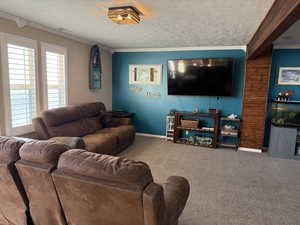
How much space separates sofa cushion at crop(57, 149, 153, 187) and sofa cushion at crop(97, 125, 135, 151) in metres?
2.71

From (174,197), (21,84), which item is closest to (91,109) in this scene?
(21,84)

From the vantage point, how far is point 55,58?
12.7 ft

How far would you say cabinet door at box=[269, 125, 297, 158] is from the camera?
4.16 meters

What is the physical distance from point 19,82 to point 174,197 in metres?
3.05

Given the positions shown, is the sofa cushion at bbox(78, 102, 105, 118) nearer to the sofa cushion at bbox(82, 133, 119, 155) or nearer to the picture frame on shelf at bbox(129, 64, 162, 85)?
the sofa cushion at bbox(82, 133, 119, 155)

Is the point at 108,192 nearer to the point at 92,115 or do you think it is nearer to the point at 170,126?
the point at 92,115

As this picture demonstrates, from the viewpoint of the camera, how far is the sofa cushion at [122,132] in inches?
164

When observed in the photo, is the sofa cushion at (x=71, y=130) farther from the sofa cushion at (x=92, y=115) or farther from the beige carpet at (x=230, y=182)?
the beige carpet at (x=230, y=182)

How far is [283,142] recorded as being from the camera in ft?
13.8

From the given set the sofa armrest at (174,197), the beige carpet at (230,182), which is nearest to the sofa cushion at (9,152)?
the sofa armrest at (174,197)

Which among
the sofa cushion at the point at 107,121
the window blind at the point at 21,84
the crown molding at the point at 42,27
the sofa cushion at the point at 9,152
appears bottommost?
the sofa cushion at the point at 107,121

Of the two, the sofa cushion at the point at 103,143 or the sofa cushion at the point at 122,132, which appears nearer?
the sofa cushion at the point at 103,143

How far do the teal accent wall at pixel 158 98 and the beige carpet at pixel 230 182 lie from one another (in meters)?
1.00

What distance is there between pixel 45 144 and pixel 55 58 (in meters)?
2.90
